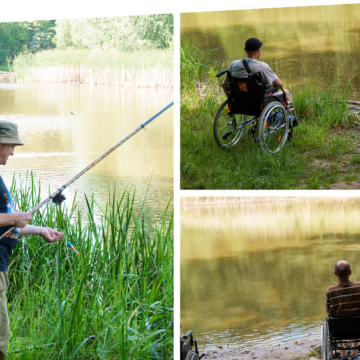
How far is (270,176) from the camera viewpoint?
2.14 meters

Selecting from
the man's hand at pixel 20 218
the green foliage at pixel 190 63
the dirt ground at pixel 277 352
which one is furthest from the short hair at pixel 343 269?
the man's hand at pixel 20 218

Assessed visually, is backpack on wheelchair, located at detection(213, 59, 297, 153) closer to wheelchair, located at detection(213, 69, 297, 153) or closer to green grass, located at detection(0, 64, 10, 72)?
wheelchair, located at detection(213, 69, 297, 153)

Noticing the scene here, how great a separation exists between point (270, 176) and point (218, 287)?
38.7 inches

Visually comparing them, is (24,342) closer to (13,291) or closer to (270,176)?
(13,291)

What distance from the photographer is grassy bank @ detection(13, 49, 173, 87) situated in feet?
9.02

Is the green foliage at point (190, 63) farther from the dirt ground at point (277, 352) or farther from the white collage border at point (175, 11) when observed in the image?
the dirt ground at point (277, 352)

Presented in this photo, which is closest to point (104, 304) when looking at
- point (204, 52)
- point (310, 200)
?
point (310, 200)

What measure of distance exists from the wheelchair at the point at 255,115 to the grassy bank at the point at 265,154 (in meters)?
0.05

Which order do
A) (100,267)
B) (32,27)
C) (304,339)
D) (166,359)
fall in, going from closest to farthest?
1. (166,359)
2. (100,267)
3. (32,27)
4. (304,339)

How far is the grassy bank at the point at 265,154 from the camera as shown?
214cm

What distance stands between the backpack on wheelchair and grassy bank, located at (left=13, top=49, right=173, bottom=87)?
0.53 meters

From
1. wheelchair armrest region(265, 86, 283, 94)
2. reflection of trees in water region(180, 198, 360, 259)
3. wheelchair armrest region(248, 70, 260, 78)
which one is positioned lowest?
reflection of trees in water region(180, 198, 360, 259)

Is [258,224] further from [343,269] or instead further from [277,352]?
[277,352]

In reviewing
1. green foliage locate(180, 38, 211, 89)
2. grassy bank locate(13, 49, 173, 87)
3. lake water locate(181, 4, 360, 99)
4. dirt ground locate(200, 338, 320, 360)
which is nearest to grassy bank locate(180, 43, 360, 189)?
green foliage locate(180, 38, 211, 89)
